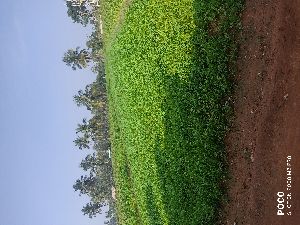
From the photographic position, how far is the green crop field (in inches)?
710

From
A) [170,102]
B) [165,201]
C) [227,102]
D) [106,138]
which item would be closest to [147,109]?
[170,102]

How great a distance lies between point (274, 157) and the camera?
1588 cm

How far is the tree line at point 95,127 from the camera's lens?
38.8 m

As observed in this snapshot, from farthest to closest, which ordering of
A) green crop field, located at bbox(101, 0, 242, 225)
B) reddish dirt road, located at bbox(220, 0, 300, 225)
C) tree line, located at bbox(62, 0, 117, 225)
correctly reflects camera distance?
tree line, located at bbox(62, 0, 117, 225) < green crop field, located at bbox(101, 0, 242, 225) < reddish dirt road, located at bbox(220, 0, 300, 225)

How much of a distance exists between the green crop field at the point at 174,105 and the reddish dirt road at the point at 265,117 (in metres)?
0.58

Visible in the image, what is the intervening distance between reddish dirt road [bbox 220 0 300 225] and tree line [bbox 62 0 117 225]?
20.5 m

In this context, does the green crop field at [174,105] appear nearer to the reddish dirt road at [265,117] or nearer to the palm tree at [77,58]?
the reddish dirt road at [265,117]

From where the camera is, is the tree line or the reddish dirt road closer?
the reddish dirt road

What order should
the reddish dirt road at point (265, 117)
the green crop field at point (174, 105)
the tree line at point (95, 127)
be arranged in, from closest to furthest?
the reddish dirt road at point (265, 117) → the green crop field at point (174, 105) → the tree line at point (95, 127)

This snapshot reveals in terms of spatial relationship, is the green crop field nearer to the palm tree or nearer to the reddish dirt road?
the reddish dirt road

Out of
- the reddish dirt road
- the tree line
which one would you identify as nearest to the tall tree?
the tree line

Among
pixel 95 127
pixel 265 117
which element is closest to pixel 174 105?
pixel 265 117

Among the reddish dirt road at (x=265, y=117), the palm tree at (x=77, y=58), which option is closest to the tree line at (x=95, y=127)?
the palm tree at (x=77, y=58)

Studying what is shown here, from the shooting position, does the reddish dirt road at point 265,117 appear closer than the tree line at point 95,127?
Yes
